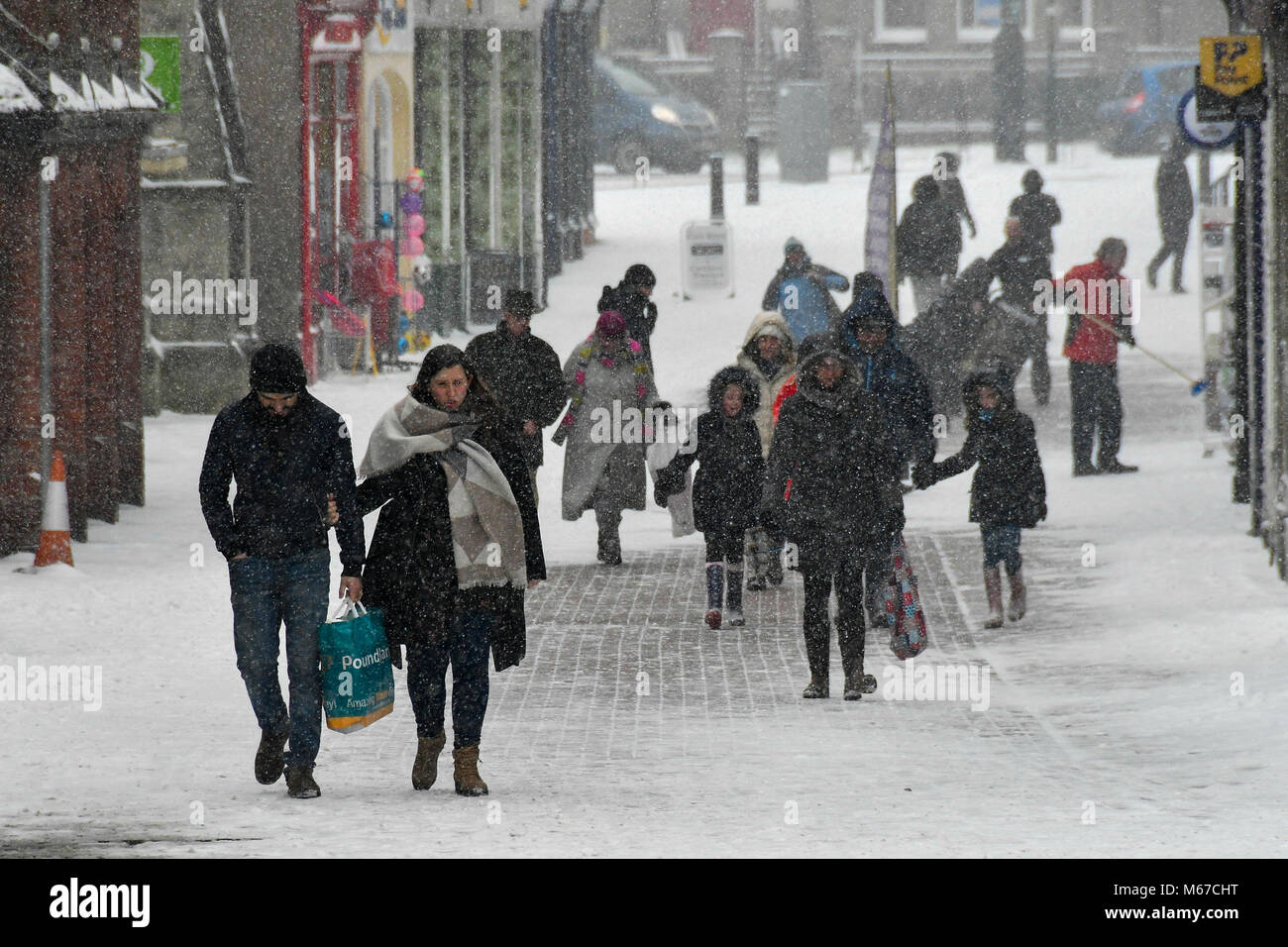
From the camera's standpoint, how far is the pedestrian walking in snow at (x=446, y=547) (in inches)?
314

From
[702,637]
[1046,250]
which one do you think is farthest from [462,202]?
[702,637]

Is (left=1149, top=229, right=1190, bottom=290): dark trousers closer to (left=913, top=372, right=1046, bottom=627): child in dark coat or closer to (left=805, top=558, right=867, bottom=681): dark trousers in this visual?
(left=913, top=372, right=1046, bottom=627): child in dark coat

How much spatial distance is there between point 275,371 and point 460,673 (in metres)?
1.22

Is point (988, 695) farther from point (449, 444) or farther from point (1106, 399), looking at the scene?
point (1106, 399)

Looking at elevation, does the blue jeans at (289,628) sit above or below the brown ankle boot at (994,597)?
above

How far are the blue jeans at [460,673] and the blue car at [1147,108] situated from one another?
106 ft

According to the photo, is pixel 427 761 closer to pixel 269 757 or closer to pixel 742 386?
pixel 269 757

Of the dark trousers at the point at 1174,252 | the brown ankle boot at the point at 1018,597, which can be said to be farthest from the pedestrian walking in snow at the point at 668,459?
the dark trousers at the point at 1174,252

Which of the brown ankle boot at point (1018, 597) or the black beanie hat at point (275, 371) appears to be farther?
the brown ankle boot at point (1018, 597)

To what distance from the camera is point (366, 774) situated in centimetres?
873

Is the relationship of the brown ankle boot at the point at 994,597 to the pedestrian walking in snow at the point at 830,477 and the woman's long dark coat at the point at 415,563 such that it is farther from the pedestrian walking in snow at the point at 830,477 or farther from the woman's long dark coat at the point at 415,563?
the woman's long dark coat at the point at 415,563

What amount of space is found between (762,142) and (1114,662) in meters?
32.8

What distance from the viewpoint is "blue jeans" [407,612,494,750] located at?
8.06 meters
